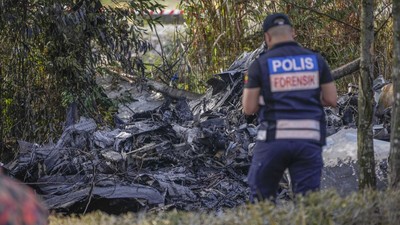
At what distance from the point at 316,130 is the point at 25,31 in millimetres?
5230

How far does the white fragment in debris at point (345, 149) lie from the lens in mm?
8031

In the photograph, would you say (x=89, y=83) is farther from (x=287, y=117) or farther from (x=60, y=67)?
(x=287, y=117)

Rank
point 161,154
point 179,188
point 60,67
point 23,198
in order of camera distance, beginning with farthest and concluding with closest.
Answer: point 60,67, point 161,154, point 179,188, point 23,198

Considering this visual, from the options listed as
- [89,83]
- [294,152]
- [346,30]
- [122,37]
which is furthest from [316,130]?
[346,30]

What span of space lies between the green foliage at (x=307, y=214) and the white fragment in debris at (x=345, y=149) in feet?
8.48

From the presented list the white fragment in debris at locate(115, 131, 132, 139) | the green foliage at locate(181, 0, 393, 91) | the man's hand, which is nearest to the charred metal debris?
the white fragment in debris at locate(115, 131, 132, 139)

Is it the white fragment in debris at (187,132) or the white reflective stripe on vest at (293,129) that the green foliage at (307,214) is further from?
the white fragment in debris at (187,132)

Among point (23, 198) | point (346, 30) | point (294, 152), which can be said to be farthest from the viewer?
point (346, 30)

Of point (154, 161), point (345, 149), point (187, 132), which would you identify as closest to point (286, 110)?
point (345, 149)

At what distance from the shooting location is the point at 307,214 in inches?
196

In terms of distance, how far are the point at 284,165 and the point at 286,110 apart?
38cm

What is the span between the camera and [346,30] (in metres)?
13.8

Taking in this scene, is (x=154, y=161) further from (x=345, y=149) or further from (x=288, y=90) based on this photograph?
(x=288, y=90)

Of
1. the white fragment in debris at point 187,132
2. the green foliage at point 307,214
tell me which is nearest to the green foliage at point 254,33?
the white fragment in debris at point 187,132
